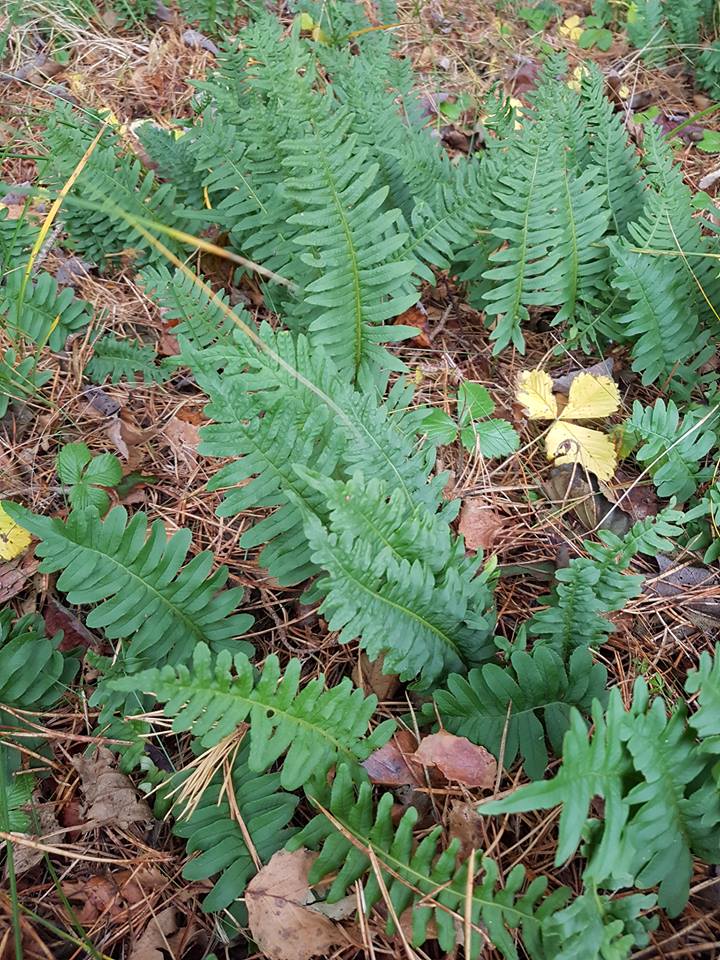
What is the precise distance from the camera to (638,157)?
284cm

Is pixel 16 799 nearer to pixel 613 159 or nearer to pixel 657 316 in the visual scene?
pixel 657 316

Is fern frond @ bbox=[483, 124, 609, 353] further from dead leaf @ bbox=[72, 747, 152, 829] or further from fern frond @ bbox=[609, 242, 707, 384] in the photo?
dead leaf @ bbox=[72, 747, 152, 829]

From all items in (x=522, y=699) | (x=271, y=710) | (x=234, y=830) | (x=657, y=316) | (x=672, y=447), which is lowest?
(x=234, y=830)

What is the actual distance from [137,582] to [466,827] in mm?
994

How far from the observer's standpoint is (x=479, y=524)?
2.14 meters

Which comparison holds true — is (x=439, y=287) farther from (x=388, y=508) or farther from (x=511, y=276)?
(x=388, y=508)

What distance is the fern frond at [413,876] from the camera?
4.50 ft

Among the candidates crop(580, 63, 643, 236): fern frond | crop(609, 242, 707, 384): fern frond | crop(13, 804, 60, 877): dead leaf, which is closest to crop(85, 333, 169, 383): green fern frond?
crop(13, 804, 60, 877): dead leaf

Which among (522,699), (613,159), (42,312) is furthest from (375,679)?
(613,159)

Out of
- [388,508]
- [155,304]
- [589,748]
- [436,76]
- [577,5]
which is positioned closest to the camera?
[589,748]

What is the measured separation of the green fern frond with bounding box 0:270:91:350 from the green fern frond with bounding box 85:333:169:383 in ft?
0.47

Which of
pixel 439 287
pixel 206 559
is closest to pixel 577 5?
pixel 439 287

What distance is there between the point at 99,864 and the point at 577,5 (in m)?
4.69

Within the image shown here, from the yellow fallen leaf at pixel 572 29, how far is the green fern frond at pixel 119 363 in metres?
3.02
